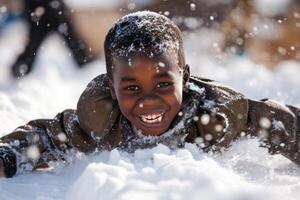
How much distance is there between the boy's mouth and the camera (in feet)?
8.84

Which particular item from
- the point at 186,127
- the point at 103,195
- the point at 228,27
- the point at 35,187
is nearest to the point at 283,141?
the point at 186,127

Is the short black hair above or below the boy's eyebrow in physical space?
above

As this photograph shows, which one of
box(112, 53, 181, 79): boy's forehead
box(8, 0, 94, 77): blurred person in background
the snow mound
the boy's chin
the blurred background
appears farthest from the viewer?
the blurred background

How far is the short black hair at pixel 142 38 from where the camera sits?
105 inches

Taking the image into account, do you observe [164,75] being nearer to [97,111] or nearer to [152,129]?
[152,129]

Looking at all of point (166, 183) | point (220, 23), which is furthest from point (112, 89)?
point (220, 23)

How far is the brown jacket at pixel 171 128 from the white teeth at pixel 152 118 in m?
0.10

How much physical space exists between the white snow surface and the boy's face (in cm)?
20

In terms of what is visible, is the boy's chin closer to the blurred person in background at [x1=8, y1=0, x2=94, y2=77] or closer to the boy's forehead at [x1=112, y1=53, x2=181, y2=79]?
the boy's forehead at [x1=112, y1=53, x2=181, y2=79]

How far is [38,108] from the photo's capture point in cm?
430

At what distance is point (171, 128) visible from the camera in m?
2.81

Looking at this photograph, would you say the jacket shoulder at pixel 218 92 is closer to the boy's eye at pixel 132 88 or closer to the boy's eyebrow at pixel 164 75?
the boy's eyebrow at pixel 164 75

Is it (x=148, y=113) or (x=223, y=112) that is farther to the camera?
(x=223, y=112)

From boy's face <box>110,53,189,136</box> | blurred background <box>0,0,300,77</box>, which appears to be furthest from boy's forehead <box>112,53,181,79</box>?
blurred background <box>0,0,300,77</box>
